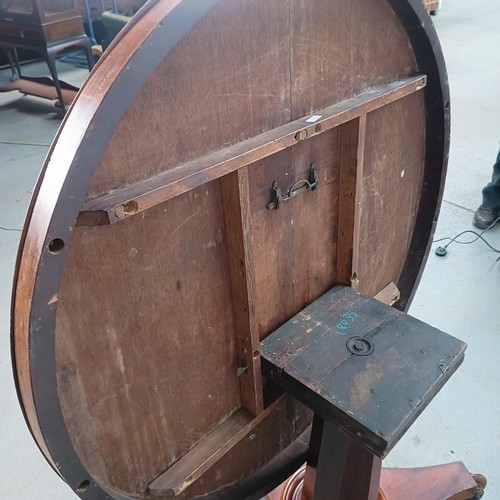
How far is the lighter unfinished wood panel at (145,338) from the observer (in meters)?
0.64

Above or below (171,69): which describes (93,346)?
below

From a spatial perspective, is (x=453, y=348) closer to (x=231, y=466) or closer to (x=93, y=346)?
(x=231, y=466)

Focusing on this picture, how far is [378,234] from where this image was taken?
3.69 feet

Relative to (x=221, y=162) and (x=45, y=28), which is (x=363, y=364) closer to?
(x=221, y=162)

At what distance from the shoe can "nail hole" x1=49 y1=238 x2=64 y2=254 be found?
229cm

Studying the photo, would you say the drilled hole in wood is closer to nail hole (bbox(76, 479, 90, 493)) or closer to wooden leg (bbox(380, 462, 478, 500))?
nail hole (bbox(76, 479, 90, 493))

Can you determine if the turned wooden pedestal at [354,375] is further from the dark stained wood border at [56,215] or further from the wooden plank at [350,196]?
the dark stained wood border at [56,215]

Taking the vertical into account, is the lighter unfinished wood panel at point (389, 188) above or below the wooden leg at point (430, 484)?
above

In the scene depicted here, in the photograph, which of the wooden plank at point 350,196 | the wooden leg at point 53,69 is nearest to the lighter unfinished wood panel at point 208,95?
the wooden plank at point 350,196

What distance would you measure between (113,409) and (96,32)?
16.7 ft

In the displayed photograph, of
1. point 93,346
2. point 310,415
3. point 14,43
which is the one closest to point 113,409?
point 93,346

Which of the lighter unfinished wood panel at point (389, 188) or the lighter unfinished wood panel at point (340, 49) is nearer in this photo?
the lighter unfinished wood panel at point (340, 49)

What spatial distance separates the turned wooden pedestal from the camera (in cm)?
82

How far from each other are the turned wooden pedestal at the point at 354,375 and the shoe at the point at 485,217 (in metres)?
1.66
